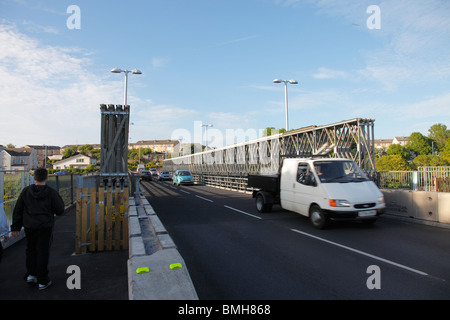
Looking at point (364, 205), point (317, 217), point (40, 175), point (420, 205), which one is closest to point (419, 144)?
point (420, 205)

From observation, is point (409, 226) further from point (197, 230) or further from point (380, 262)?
point (197, 230)

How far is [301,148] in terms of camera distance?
1759cm

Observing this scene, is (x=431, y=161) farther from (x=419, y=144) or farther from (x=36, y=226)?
(x=419, y=144)

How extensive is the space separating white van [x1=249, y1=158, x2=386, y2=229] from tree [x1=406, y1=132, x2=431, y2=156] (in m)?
119

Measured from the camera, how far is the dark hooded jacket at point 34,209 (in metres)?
4.47

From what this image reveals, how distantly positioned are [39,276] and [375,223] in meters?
9.04

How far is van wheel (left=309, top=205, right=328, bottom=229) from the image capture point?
326 inches

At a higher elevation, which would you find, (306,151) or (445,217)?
(306,151)

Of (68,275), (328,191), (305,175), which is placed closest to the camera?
(68,275)

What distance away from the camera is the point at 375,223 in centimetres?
938

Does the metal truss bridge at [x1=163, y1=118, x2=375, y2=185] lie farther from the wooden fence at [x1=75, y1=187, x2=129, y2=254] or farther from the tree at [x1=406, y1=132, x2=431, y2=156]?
the tree at [x1=406, y1=132, x2=431, y2=156]

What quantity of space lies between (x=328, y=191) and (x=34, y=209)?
687 centimetres
